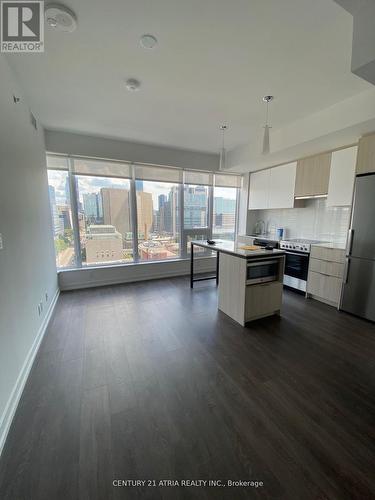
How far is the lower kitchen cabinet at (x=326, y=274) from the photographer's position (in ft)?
10.6

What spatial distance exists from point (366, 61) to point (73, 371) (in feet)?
11.6

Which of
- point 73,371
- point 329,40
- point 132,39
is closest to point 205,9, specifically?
point 132,39

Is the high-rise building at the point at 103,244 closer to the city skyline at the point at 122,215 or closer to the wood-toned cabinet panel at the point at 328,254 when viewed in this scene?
the city skyline at the point at 122,215

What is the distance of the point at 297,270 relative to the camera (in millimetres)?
3826

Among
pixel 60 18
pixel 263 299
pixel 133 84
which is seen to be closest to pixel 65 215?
pixel 133 84

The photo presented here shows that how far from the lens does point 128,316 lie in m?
3.04

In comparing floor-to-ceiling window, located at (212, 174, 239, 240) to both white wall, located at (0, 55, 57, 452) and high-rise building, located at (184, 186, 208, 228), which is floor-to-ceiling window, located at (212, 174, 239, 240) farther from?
white wall, located at (0, 55, 57, 452)

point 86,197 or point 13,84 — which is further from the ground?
point 13,84

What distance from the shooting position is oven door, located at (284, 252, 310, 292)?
12.1 ft

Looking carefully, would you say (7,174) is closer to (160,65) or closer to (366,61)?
(160,65)

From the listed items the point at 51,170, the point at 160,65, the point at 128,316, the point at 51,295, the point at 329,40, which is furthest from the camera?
the point at 51,170

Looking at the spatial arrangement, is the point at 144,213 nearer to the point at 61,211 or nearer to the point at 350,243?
the point at 61,211

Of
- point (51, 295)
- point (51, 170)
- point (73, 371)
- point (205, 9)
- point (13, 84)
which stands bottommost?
point (73, 371)

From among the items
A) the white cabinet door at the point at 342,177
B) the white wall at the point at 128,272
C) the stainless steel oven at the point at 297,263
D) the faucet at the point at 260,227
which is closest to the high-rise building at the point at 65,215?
the white wall at the point at 128,272
